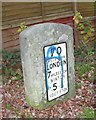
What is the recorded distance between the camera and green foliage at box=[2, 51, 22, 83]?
5.38 meters

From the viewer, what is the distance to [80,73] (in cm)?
522

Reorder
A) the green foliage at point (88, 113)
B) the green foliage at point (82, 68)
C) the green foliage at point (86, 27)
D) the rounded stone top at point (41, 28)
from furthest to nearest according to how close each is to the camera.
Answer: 1. the green foliage at point (86, 27)
2. the green foliage at point (82, 68)
3. the green foliage at point (88, 113)
4. the rounded stone top at point (41, 28)

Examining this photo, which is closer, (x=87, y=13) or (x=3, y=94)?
(x=3, y=94)

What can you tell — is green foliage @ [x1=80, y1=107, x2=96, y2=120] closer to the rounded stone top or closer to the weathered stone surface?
the weathered stone surface

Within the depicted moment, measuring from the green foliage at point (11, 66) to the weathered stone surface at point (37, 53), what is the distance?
Answer: 139 cm

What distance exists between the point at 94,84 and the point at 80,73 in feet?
1.78

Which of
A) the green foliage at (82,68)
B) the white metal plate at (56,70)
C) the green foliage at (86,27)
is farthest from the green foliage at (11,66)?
the green foliage at (86,27)

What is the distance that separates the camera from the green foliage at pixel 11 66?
5380 mm

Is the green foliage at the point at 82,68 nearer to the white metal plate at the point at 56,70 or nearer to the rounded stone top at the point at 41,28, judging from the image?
the white metal plate at the point at 56,70

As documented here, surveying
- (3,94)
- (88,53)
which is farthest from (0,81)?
(88,53)

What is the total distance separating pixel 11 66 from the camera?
5629 mm

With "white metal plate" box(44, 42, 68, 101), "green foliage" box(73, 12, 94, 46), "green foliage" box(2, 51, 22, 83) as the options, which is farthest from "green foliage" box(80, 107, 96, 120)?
"green foliage" box(73, 12, 94, 46)

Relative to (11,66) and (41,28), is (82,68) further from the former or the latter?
(41,28)

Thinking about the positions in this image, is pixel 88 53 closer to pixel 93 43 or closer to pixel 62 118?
pixel 93 43
